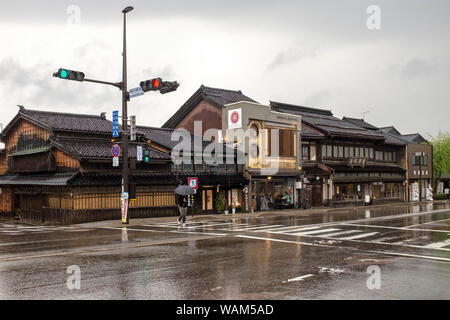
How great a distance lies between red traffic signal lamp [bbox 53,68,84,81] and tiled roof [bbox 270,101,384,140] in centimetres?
2679

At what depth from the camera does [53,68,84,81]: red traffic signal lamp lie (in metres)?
19.2

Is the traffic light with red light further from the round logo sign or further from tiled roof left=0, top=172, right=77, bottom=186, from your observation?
the round logo sign

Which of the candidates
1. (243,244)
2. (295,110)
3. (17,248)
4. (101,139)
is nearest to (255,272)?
(243,244)

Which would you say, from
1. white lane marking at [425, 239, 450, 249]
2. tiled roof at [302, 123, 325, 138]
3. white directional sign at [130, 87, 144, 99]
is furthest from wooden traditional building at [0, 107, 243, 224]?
white lane marking at [425, 239, 450, 249]

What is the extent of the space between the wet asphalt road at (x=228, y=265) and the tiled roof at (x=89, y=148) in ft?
30.6

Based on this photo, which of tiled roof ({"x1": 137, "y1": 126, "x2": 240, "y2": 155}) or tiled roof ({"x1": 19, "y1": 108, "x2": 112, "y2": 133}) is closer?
tiled roof ({"x1": 19, "y1": 108, "x2": 112, "y2": 133})

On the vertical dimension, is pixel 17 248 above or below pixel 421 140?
below

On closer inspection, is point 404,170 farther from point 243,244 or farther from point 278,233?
point 243,244

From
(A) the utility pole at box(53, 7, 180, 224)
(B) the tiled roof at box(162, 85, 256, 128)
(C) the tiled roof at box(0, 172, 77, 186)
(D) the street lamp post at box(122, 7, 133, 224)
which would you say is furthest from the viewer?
(B) the tiled roof at box(162, 85, 256, 128)

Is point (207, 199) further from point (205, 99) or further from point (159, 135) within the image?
point (205, 99)

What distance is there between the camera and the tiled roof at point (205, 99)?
4034 cm

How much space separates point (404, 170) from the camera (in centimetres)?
5400

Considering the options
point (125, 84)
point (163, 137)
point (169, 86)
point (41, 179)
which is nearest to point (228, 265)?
point (169, 86)
